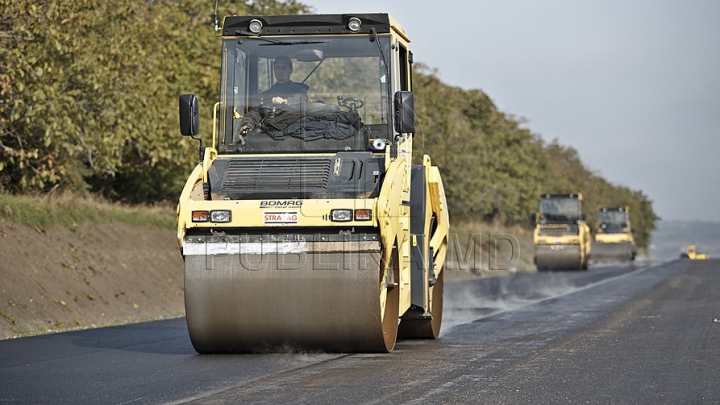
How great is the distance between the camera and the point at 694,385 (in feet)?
26.7

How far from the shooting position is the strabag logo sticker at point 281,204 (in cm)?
935

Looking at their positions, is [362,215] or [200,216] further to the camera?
[200,216]

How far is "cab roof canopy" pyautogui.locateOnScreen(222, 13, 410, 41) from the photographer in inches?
422

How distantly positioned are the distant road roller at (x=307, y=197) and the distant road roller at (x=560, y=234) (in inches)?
1316

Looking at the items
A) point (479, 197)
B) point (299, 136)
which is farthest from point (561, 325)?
point (479, 197)

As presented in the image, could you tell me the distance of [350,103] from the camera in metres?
10.6

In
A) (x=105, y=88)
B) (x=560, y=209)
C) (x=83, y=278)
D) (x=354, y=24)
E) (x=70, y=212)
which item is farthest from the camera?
(x=560, y=209)

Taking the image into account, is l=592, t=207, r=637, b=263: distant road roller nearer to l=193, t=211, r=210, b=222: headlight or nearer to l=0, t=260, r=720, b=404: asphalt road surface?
l=0, t=260, r=720, b=404: asphalt road surface

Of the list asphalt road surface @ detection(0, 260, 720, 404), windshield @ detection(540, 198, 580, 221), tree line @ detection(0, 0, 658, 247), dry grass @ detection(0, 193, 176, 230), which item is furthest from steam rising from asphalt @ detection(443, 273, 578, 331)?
windshield @ detection(540, 198, 580, 221)

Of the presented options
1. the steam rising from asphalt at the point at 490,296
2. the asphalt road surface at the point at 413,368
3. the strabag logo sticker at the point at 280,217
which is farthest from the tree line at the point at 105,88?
the strabag logo sticker at the point at 280,217

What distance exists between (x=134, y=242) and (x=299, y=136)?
13.3 metres

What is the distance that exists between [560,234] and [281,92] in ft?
116

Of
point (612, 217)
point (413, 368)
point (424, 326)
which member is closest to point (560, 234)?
point (612, 217)

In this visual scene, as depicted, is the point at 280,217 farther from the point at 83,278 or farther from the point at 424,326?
the point at 83,278
